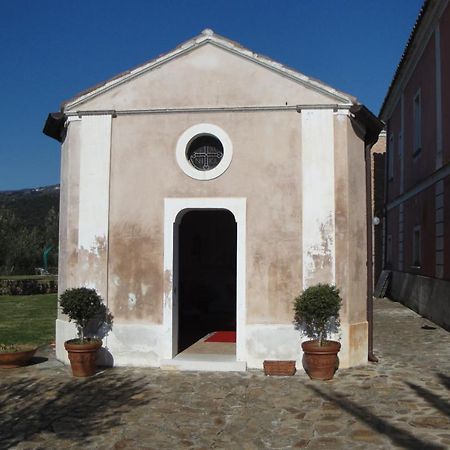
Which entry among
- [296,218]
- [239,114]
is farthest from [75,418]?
[239,114]

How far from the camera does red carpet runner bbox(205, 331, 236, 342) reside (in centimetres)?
1098

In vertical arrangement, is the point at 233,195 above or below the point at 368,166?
below

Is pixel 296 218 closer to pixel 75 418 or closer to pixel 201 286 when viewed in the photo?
pixel 75 418

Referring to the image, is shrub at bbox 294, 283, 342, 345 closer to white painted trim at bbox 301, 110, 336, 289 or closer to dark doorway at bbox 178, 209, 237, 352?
white painted trim at bbox 301, 110, 336, 289

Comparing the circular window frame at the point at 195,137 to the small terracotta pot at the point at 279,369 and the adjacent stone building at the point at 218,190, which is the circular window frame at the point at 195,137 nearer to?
the adjacent stone building at the point at 218,190

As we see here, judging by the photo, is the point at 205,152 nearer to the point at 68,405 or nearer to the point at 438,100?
the point at 68,405

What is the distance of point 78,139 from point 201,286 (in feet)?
23.5

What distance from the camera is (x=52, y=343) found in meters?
11.7

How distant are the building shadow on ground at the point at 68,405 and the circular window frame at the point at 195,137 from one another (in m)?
3.50

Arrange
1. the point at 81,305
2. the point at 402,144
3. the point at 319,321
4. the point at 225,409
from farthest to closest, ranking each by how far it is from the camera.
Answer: the point at 402,144 < the point at 81,305 < the point at 319,321 < the point at 225,409

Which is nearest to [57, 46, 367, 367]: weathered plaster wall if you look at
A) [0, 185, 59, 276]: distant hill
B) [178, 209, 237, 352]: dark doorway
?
[178, 209, 237, 352]: dark doorway

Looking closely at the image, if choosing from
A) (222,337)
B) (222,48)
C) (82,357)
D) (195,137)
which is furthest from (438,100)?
(82,357)

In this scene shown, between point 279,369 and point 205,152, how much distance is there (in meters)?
3.88

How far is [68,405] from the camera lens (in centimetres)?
688
